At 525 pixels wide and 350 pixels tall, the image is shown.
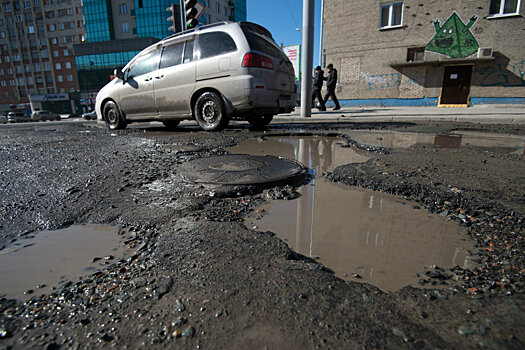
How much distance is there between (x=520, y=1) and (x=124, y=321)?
67.4ft

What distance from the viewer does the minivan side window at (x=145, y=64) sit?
636 cm

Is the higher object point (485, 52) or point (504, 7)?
point (504, 7)

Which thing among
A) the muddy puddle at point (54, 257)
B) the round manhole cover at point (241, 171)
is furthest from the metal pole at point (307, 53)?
the muddy puddle at point (54, 257)

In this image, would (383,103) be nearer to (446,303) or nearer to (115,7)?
(446,303)

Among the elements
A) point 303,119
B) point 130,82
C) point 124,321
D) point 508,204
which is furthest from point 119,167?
point 303,119

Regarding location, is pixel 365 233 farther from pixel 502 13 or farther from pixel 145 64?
pixel 502 13

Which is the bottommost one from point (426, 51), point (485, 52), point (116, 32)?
point (485, 52)

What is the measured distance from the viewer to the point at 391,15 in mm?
16438

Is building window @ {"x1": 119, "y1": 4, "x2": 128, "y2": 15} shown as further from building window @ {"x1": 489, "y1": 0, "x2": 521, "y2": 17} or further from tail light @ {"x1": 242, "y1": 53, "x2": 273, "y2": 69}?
tail light @ {"x1": 242, "y1": 53, "x2": 273, "y2": 69}

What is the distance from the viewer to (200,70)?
18.4 feet

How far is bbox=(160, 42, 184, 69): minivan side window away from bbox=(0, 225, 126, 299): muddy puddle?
16.6 ft

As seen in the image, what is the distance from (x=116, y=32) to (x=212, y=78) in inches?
2369

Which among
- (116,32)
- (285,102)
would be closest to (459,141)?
(285,102)

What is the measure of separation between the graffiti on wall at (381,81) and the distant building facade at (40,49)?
6282cm
